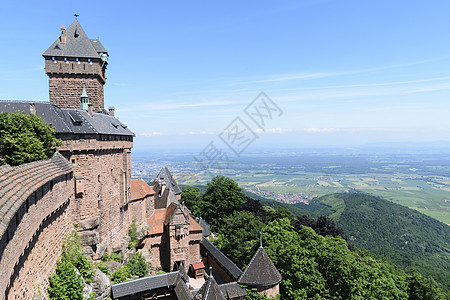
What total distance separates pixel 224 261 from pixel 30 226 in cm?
2160

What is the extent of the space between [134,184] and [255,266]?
53.4 feet

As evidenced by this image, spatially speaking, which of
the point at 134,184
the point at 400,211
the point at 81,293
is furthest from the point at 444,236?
the point at 81,293

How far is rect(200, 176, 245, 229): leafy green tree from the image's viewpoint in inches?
1646

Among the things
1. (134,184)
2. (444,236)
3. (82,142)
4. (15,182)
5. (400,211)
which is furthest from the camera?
(400,211)

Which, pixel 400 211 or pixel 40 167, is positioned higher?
pixel 40 167

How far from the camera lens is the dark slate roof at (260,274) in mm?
18906

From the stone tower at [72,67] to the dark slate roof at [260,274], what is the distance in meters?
19.6

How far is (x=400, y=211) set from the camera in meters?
89.9

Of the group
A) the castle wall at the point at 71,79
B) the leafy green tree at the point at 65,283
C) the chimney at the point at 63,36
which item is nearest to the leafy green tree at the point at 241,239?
the leafy green tree at the point at 65,283

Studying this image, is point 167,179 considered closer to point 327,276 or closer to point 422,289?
point 327,276

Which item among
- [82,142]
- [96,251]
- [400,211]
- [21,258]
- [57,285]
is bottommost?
[400,211]

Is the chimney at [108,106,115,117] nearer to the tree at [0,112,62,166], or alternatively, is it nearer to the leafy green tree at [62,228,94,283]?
the tree at [0,112,62,166]

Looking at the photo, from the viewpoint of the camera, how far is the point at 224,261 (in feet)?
88.1

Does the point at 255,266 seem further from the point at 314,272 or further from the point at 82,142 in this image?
the point at 82,142
